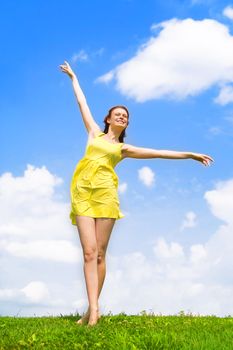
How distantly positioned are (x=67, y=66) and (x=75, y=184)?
2.59m

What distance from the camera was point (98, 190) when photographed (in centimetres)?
1040

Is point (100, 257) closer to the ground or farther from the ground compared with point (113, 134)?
closer to the ground

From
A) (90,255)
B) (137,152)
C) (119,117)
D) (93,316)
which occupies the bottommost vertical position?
(93,316)

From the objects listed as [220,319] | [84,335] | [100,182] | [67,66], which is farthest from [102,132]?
[220,319]

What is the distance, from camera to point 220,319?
12664 mm

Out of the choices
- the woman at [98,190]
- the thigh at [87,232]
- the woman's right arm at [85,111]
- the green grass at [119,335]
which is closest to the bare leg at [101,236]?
the woman at [98,190]

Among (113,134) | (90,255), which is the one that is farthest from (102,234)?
(113,134)

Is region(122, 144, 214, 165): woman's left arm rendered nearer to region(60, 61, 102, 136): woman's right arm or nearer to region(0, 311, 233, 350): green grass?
region(60, 61, 102, 136): woman's right arm

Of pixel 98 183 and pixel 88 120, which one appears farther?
pixel 88 120

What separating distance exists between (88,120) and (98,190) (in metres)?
1.32

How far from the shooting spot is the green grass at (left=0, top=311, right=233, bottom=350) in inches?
346

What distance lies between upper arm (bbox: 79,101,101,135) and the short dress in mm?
241

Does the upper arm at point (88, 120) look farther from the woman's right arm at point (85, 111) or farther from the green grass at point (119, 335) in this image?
the green grass at point (119, 335)

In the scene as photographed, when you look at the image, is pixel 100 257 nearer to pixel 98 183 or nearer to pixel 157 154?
pixel 98 183
